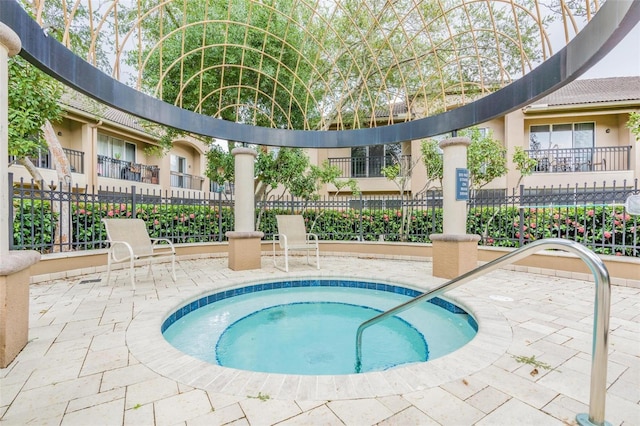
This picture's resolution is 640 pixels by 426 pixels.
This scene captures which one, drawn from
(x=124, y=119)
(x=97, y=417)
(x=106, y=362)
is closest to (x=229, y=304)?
(x=106, y=362)

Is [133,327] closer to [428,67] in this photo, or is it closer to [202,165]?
[428,67]

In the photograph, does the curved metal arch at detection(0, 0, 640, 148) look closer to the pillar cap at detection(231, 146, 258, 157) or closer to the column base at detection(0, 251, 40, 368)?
the pillar cap at detection(231, 146, 258, 157)

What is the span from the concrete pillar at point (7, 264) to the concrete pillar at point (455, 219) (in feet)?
18.2

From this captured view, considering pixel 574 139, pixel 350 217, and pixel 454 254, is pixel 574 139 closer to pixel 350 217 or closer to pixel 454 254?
pixel 350 217

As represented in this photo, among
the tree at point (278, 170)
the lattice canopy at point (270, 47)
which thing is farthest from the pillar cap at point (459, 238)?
the tree at point (278, 170)

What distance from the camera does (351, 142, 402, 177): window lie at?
14.9 metres

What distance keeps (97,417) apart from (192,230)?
671 centimetres

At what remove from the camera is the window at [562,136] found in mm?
12969

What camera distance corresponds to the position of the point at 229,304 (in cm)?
468

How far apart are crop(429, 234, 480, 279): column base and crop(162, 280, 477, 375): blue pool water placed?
897mm

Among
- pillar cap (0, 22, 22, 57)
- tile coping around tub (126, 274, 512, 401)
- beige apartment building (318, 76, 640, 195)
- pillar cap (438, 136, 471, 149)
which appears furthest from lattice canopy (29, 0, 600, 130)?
tile coping around tub (126, 274, 512, 401)

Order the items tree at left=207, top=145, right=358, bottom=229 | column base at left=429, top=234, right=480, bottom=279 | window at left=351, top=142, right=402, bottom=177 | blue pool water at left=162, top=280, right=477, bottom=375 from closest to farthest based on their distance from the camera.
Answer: blue pool water at left=162, top=280, right=477, bottom=375 < column base at left=429, top=234, right=480, bottom=279 < tree at left=207, top=145, right=358, bottom=229 < window at left=351, top=142, right=402, bottom=177

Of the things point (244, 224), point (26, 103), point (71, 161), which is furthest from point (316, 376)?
point (71, 161)

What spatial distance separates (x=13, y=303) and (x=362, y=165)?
14.0m
